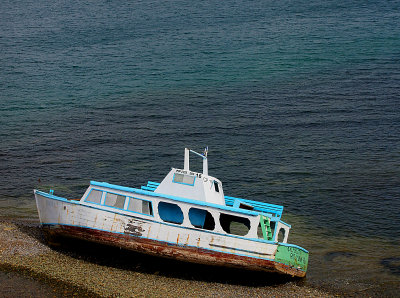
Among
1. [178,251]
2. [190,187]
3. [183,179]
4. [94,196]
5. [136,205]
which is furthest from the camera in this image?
[183,179]

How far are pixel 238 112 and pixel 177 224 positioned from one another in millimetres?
29697

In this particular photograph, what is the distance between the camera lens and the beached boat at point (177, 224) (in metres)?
22.5

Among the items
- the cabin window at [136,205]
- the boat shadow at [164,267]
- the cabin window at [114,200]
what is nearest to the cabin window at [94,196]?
the cabin window at [114,200]

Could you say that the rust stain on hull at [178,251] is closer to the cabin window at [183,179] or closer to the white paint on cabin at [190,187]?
the white paint on cabin at [190,187]

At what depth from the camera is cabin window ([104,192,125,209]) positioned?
76.8 ft

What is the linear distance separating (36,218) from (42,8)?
282 ft

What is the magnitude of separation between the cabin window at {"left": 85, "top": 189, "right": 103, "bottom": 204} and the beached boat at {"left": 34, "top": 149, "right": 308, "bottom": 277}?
5cm

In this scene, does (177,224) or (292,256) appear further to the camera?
(292,256)

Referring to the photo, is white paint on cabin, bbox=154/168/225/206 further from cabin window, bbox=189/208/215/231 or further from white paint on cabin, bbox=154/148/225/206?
cabin window, bbox=189/208/215/231

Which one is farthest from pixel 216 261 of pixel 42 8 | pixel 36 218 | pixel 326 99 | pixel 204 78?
pixel 42 8

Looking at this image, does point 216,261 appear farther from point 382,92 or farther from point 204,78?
point 204,78

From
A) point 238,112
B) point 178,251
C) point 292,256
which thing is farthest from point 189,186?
point 238,112

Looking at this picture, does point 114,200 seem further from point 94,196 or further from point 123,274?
point 123,274

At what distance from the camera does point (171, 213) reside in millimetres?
23797
